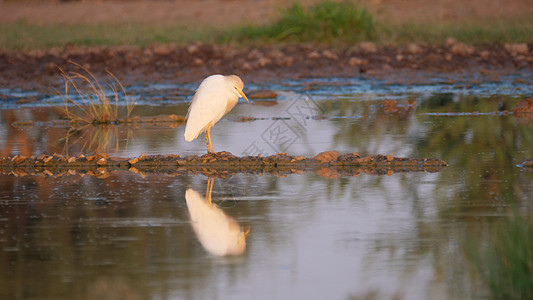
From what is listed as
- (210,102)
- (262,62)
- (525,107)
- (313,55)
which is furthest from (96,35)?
(210,102)

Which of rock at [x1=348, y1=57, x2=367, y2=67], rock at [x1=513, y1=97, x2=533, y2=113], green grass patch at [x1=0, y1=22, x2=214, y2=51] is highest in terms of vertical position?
green grass patch at [x1=0, y1=22, x2=214, y2=51]

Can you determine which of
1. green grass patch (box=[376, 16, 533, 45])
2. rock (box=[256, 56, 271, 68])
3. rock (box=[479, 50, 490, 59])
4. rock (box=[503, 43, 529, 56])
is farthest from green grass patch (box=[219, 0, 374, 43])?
rock (box=[503, 43, 529, 56])

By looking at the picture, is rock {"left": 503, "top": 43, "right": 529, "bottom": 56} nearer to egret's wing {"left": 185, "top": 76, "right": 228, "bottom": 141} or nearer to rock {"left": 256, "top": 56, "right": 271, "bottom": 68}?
rock {"left": 256, "top": 56, "right": 271, "bottom": 68}

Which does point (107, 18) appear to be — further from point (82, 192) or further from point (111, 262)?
point (111, 262)

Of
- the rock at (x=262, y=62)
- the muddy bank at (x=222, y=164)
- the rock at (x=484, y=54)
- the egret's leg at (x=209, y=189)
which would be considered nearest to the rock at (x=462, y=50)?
the rock at (x=484, y=54)

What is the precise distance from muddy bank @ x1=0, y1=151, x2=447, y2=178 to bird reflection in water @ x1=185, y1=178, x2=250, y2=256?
1.42 meters

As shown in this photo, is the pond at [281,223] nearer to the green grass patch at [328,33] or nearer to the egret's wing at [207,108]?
the egret's wing at [207,108]

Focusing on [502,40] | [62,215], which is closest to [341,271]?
[62,215]

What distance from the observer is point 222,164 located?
888 centimetres

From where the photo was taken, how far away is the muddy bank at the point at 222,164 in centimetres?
844

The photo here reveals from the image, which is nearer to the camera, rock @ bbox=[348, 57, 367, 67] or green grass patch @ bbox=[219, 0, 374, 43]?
rock @ bbox=[348, 57, 367, 67]

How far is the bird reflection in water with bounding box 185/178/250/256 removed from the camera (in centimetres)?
577

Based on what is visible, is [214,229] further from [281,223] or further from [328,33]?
[328,33]

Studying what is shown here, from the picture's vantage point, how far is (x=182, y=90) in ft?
55.1
